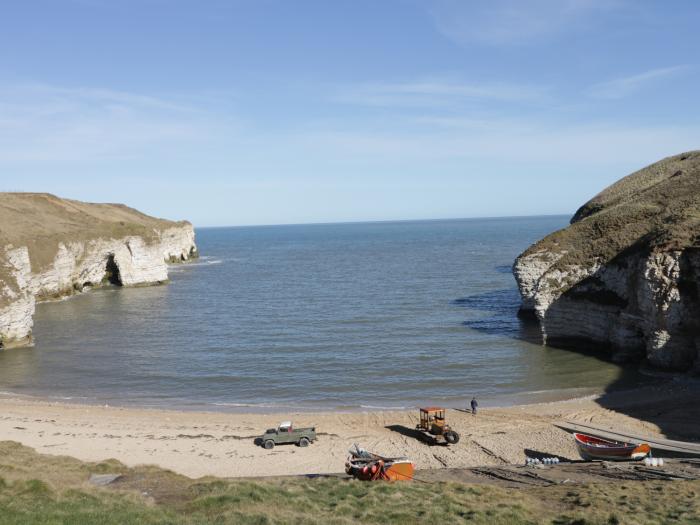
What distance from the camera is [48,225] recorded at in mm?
100875

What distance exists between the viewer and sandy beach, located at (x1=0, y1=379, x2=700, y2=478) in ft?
98.9

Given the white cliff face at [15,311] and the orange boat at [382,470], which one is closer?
the orange boat at [382,470]

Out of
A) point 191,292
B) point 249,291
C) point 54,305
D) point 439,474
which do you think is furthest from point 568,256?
point 54,305

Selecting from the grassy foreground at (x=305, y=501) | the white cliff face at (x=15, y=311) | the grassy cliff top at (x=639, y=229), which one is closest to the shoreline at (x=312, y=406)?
the grassy cliff top at (x=639, y=229)

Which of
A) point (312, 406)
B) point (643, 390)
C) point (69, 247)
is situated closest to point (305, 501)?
point (312, 406)

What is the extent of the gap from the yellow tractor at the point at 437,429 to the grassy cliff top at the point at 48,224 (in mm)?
59256

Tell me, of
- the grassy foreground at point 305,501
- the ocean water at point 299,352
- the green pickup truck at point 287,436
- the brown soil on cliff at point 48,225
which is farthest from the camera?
the brown soil on cliff at point 48,225

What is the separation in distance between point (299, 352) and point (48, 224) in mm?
69774

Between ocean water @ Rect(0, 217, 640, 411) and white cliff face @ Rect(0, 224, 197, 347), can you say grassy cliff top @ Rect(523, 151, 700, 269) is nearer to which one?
ocean water @ Rect(0, 217, 640, 411)

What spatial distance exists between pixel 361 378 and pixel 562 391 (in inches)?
555

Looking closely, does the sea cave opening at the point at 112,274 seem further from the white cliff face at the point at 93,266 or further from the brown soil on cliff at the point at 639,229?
the brown soil on cliff at the point at 639,229

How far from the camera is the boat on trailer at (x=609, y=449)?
27750 millimetres

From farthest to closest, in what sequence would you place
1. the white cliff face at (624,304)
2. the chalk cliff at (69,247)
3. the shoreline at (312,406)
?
1. the chalk cliff at (69,247)
2. the white cliff face at (624,304)
3. the shoreline at (312,406)

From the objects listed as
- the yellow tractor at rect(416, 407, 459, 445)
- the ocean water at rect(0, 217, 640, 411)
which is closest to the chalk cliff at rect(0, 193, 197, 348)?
the ocean water at rect(0, 217, 640, 411)
